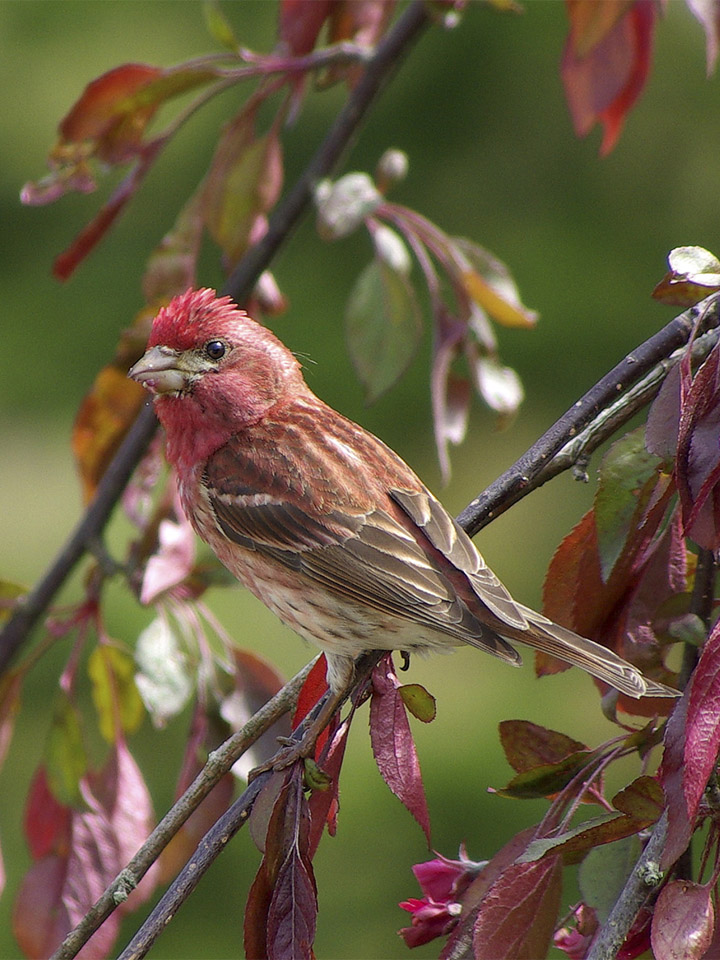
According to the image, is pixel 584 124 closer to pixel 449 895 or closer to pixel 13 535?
pixel 449 895

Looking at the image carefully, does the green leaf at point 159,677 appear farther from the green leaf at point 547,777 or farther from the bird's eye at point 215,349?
the green leaf at point 547,777

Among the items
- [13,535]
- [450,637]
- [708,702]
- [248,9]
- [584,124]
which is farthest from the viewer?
[248,9]

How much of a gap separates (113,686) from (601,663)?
1096 mm

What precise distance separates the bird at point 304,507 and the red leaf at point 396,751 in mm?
406

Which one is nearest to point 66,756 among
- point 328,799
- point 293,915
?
point 328,799

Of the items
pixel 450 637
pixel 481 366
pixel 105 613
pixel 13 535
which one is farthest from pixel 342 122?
pixel 13 535

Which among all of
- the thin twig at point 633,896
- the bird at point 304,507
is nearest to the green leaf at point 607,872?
the thin twig at point 633,896

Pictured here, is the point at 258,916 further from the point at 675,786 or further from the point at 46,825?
the point at 46,825

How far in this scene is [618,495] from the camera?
1.69 metres

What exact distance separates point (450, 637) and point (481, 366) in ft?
1.92

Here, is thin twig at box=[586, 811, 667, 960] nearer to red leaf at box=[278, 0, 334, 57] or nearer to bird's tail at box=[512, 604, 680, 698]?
bird's tail at box=[512, 604, 680, 698]

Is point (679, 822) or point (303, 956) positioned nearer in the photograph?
point (679, 822)

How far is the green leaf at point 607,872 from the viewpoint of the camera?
1.64 metres

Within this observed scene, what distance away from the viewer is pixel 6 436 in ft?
24.1
